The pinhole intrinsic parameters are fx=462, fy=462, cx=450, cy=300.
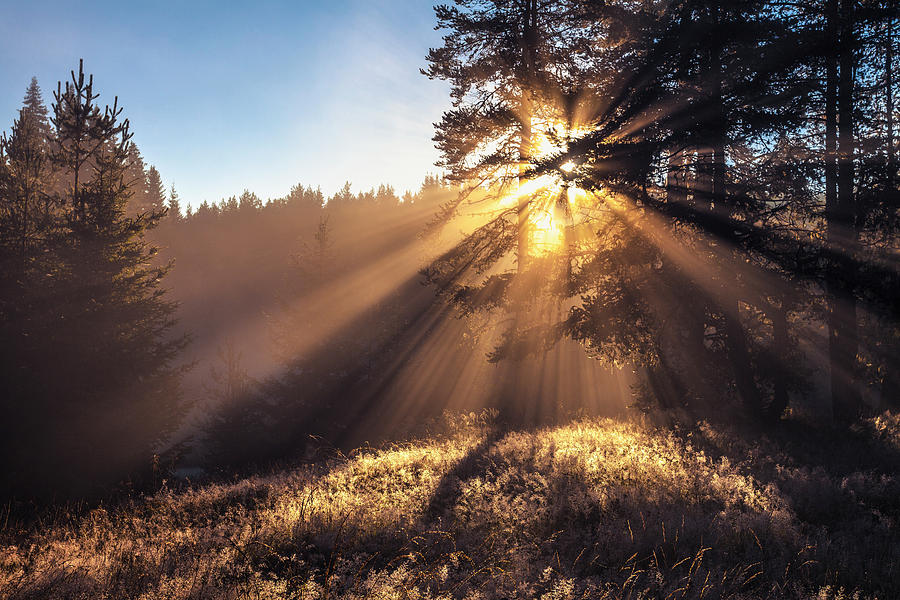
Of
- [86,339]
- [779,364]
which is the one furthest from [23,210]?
[779,364]

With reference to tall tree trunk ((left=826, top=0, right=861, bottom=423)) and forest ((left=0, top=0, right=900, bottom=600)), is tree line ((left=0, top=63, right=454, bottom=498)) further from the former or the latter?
tall tree trunk ((left=826, top=0, right=861, bottom=423))

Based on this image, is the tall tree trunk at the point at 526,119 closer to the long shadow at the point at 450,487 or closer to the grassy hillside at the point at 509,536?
the long shadow at the point at 450,487

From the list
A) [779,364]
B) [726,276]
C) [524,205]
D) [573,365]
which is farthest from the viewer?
[573,365]

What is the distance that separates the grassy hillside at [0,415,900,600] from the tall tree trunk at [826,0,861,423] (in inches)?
224

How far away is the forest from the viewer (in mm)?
4930

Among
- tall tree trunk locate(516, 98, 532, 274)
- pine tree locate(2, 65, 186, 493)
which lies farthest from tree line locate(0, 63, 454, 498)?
tall tree trunk locate(516, 98, 532, 274)

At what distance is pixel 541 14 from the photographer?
45.9 feet

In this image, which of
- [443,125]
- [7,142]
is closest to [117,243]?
[7,142]

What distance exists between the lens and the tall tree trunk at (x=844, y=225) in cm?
1194

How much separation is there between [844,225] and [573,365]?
48.2 ft

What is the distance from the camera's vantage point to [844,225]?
12.5 m

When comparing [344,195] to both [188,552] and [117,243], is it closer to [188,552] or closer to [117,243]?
[117,243]

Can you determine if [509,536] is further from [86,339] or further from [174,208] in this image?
[174,208]

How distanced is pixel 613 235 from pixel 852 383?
30.1ft
